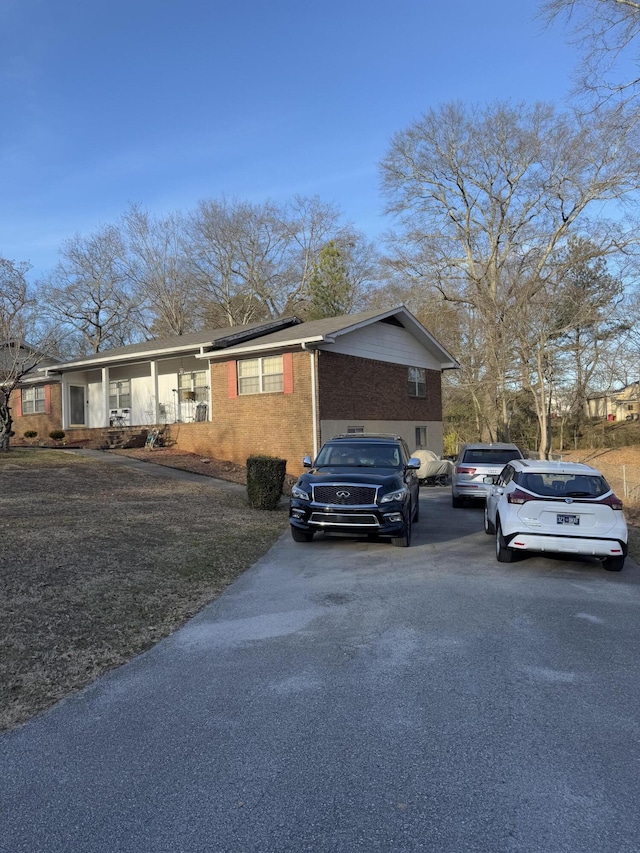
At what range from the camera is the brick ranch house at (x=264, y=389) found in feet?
65.1

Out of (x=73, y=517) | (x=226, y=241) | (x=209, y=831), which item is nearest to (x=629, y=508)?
(x=73, y=517)

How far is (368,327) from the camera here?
881 inches

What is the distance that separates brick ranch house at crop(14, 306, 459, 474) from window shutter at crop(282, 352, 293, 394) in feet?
0.11

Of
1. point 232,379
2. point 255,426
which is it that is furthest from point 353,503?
point 232,379

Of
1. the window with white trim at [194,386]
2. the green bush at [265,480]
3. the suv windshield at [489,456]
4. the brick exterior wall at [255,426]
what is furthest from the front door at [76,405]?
the suv windshield at [489,456]

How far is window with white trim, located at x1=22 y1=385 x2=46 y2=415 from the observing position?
1126 inches

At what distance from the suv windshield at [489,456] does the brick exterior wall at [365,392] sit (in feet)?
18.7

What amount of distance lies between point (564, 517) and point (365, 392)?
14.3m

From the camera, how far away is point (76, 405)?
2798cm

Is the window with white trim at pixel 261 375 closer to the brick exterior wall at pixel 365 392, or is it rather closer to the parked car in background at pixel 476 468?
the brick exterior wall at pixel 365 392

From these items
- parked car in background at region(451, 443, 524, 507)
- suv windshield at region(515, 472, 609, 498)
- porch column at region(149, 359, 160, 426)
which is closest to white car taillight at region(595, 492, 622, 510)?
suv windshield at region(515, 472, 609, 498)

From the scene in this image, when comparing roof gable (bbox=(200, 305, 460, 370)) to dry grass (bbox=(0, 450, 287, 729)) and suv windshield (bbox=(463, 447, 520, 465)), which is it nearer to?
suv windshield (bbox=(463, 447, 520, 465))

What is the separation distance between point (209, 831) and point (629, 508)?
15107mm

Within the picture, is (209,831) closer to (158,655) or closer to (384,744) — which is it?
(384,744)
